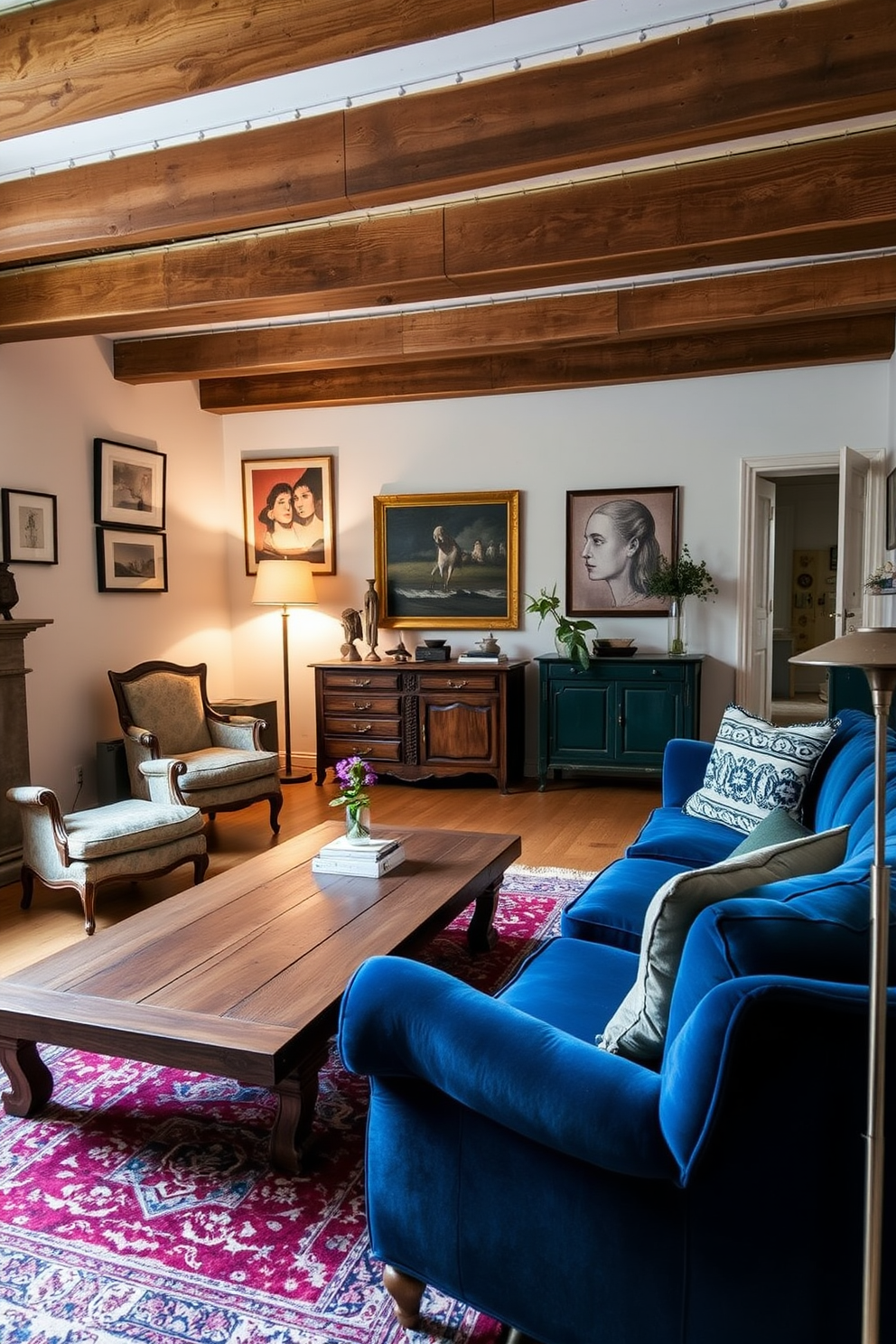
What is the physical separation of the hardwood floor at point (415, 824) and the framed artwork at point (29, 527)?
1.77 meters

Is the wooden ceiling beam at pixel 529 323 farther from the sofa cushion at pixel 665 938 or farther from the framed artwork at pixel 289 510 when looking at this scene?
the sofa cushion at pixel 665 938

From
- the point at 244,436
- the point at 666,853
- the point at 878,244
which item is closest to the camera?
the point at 666,853

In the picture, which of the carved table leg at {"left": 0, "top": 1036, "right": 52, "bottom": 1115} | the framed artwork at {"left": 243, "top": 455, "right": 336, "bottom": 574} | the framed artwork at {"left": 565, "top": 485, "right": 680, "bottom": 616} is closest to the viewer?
the carved table leg at {"left": 0, "top": 1036, "right": 52, "bottom": 1115}

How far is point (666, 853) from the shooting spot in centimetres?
294

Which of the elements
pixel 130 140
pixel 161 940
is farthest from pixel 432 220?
pixel 161 940

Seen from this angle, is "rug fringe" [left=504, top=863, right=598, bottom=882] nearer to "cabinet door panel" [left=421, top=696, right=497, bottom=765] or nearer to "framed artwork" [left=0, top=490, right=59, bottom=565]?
"cabinet door panel" [left=421, top=696, right=497, bottom=765]

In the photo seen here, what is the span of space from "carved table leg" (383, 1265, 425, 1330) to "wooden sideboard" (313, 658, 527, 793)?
4.49 m

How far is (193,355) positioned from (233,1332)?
17.4ft

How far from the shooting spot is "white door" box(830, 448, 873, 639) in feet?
17.6

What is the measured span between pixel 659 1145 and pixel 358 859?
75.8 inches

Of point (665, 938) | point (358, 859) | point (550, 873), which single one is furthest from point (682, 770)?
point (665, 938)

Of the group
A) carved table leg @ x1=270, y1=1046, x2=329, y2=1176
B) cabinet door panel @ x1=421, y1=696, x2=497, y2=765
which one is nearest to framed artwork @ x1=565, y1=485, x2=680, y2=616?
cabinet door panel @ x1=421, y1=696, x2=497, y2=765

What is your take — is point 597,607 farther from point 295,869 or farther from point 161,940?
point 161,940

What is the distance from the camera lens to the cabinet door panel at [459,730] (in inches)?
243
